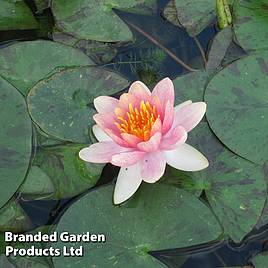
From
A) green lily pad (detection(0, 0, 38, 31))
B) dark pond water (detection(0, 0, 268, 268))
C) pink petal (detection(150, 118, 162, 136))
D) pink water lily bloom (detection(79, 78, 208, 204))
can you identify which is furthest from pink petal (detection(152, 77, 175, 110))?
green lily pad (detection(0, 0, 38, 31))

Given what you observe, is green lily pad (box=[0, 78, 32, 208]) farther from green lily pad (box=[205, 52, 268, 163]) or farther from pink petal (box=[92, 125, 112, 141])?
green lily pad (box=[205, 52, 268, 163])

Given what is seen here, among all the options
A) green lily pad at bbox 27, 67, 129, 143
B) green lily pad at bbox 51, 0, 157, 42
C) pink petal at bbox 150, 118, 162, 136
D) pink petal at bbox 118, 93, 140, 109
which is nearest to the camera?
pink petal at bbox 150, 118, 162, 136

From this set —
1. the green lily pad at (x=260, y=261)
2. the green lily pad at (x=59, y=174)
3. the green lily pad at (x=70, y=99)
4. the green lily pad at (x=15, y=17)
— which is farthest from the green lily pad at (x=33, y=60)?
the green lily pad at (x=260, y=261)

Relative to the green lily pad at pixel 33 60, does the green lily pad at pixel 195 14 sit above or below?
above

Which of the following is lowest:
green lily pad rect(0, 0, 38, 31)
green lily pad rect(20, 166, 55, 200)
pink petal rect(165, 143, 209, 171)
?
green lily pad rect(20, 166, 55, 200)

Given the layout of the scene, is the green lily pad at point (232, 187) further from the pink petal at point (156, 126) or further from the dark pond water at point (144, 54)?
the pink petal at point (156, 126)

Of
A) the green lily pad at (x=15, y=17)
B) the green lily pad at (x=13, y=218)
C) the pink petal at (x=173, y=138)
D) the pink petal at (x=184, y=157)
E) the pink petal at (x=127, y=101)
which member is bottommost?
the green lily pad at (x=13, y=218)

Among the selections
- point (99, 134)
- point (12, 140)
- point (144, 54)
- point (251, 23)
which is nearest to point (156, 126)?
point (99, 134)
